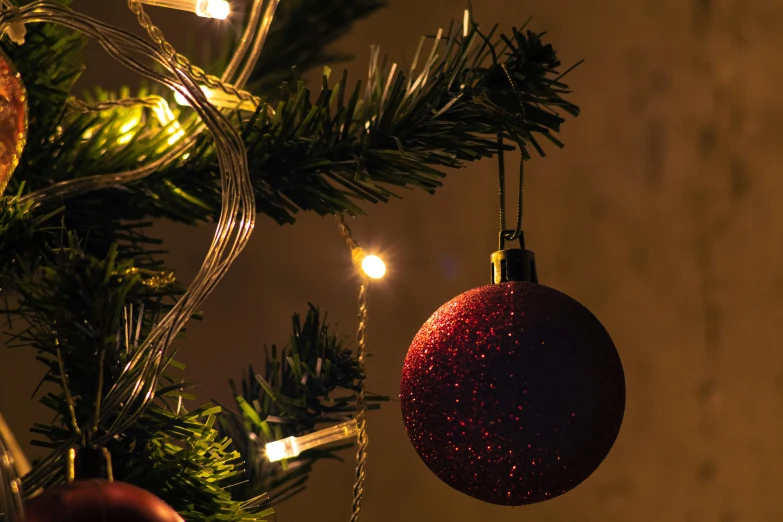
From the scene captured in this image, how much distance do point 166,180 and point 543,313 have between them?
25 centimetres

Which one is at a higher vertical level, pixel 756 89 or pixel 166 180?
pixel 756 89

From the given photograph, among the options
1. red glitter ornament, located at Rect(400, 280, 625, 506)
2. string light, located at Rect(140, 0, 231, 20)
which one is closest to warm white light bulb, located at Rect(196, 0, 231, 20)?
string light, located at Rect(140, 0, 231, 20)

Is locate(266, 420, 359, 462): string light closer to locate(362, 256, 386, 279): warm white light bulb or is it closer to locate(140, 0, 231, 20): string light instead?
locate(362, 256, 386, 279): warm white light bulb

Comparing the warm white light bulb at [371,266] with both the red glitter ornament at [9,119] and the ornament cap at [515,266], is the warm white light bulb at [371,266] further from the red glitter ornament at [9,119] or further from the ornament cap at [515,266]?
the red glitter ornament at [9,119]

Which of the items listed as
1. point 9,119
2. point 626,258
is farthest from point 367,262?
point 626,258

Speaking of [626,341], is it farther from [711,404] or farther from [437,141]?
[437,141]

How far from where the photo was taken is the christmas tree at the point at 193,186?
0.36 meters

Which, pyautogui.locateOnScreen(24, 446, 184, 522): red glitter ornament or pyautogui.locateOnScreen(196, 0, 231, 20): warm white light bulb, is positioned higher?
pyautogui.locateOnScreen(196, 0, 231, 20): warm white light bulb

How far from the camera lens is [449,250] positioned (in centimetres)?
95

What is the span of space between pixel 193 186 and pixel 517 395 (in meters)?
0.24

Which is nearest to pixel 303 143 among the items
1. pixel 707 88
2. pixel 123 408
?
pixel 123 408

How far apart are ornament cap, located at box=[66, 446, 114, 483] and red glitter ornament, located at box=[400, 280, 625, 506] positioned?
16 centimetres

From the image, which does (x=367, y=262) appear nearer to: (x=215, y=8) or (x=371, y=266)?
(x=371, y=266)

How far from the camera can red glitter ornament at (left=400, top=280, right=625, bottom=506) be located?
1.24 ft
